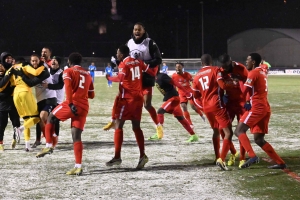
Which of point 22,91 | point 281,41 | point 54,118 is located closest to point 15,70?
point 22,91

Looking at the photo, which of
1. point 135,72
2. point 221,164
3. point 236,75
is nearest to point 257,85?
point 236,75

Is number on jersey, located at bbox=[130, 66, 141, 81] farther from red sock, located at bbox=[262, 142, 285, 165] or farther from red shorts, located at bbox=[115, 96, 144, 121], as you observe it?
red sock, located at bbox=[262, 142, 285, 165]

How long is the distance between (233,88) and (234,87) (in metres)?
0.04

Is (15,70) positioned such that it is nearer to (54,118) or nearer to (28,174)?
(54,118)

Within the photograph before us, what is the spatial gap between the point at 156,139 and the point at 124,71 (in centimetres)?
368

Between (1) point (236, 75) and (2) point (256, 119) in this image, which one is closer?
(2) point (256, 119)

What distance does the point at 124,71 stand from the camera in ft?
25.5

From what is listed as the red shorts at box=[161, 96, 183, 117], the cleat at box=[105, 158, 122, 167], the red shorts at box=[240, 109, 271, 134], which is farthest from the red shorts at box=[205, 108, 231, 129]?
the red shorts at box=[161, 96, 183, 117]

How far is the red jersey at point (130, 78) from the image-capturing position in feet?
25.7

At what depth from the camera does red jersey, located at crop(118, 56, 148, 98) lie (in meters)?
7.82

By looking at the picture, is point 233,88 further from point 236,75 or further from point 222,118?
point 222,118

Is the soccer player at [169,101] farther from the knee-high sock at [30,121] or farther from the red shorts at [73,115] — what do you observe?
the red shorts at [73,115]

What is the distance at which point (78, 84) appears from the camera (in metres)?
7.41

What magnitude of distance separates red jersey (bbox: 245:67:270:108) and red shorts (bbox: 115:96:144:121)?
1855mm
